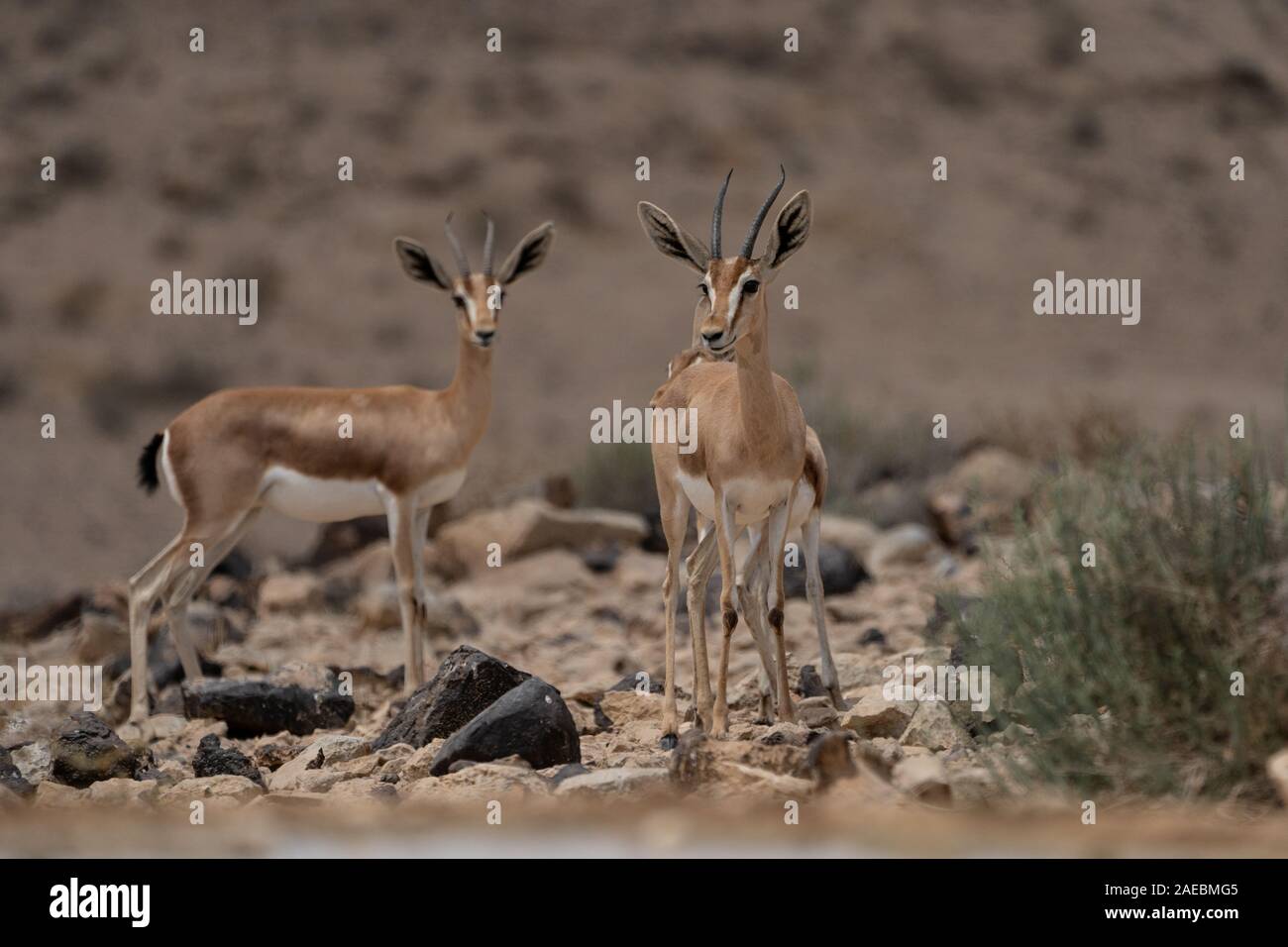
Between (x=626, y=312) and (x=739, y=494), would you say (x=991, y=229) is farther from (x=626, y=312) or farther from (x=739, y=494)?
(x=739, y=494)

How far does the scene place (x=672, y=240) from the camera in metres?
8.20

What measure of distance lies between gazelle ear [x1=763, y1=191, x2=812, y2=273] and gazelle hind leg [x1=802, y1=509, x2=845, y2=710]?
1.47m

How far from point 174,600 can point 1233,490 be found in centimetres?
732

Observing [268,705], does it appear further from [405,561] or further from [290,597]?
[290,597]

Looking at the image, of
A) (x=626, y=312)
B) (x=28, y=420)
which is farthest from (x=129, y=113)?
(x=626, y=312)

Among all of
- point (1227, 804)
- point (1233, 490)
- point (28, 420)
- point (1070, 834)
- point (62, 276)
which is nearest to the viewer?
point (1070, 834)

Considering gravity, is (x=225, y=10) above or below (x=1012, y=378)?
above

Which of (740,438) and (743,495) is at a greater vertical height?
(740,438)

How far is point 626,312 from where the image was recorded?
33844mm

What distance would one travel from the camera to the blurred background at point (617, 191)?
105ft

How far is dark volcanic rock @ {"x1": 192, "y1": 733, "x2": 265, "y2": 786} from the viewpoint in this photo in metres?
7.80

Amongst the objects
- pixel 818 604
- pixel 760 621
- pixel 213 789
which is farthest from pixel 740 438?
pixel 213 789

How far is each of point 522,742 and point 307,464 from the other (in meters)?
4.30

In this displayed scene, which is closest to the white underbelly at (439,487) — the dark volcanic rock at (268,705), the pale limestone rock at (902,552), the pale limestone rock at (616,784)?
the dark volcanic rock at (268,705)
